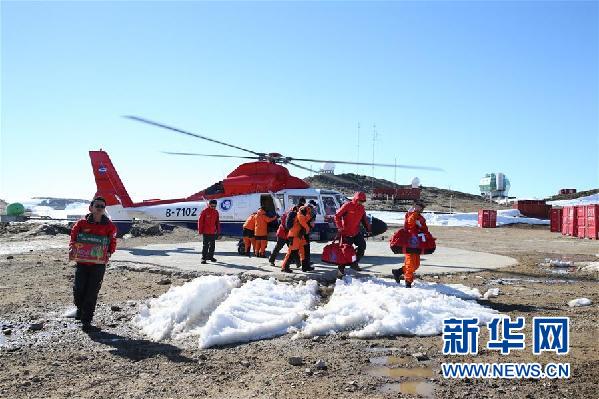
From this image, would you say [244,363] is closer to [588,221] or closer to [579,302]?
[579,302]

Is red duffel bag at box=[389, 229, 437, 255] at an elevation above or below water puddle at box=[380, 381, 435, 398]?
above

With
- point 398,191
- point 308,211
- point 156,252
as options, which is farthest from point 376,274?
point 398,191

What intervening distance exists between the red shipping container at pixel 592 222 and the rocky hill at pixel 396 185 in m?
24.4

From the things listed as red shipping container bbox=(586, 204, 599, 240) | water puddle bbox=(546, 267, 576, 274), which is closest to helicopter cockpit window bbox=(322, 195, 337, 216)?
water puddle bbox=(546, 267, 576, 274)

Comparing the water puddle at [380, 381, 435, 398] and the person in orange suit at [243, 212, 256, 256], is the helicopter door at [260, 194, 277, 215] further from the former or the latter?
the water puddle at [380, 381, 435, 398]

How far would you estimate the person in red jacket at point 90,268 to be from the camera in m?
6.63

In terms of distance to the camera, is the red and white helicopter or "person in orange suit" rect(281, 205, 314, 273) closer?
"person in orange suit" rect(281, 205, 314, 273)

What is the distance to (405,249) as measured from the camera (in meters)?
8.46

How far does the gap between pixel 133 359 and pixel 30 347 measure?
4.18 feet

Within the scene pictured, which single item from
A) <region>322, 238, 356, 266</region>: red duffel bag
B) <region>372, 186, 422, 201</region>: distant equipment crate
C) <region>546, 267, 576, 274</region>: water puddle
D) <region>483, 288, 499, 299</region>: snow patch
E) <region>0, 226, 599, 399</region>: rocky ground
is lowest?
<region>0, 226, 599, 399</region>: rocky ground

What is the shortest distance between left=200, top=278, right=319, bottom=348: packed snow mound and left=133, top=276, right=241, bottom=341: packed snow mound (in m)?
0.24

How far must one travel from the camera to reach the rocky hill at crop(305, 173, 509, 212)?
54344 mm

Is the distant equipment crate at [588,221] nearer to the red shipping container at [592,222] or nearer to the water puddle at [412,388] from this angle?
the red shipping container at [592,222]

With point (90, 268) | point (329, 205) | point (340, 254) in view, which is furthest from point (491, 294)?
point (329, 205)
